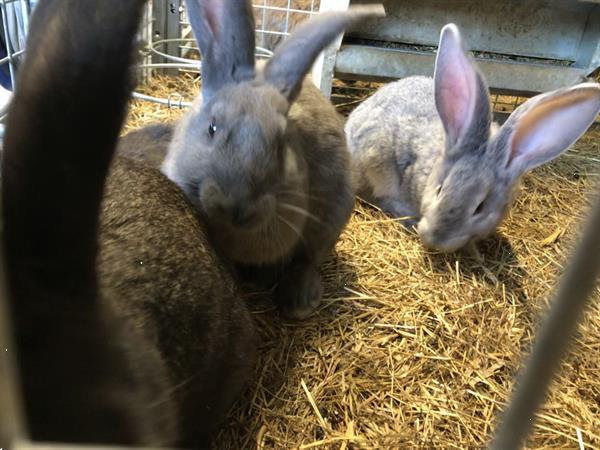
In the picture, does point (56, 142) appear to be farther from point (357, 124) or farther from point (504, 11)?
point (504, 11)

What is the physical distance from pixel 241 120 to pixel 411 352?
1.01 m

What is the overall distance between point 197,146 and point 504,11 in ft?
8.93

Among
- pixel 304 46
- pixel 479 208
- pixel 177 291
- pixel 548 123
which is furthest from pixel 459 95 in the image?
pixel 177 291

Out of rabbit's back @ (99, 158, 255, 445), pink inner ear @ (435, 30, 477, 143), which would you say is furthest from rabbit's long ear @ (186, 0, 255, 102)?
pink inner ear @ (435, 30, 477, 143)

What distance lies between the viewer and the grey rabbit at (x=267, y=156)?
74.7 inches

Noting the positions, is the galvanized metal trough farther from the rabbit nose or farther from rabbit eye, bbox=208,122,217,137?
the rabbit nose

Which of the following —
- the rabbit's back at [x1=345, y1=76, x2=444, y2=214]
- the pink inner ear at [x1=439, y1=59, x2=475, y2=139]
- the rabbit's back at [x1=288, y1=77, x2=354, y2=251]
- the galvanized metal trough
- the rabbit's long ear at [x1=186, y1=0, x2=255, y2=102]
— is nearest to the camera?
the rabbit's long ear at [x1=186, y1=0, x2=255, y2=102]

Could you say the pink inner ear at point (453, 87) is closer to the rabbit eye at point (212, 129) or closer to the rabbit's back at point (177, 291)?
the rabbit eye at point (212, 129)

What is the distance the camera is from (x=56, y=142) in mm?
802

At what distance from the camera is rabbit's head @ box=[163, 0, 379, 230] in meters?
1.87

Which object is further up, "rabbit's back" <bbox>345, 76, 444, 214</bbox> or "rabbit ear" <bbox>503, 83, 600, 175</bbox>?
"rabbit ear" <bbox>503, 83, 600, 175</bbox>

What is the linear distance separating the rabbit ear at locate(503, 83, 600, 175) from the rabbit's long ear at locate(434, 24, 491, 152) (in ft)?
0.42

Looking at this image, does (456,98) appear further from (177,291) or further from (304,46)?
(177,291)

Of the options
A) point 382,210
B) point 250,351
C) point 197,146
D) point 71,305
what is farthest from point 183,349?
point 382,210
